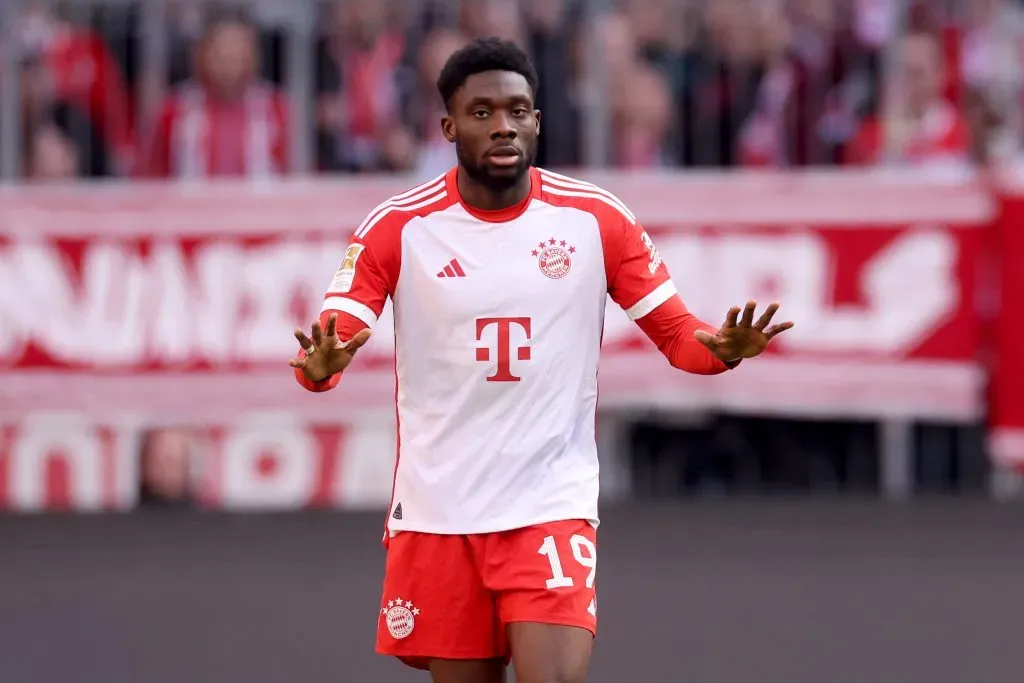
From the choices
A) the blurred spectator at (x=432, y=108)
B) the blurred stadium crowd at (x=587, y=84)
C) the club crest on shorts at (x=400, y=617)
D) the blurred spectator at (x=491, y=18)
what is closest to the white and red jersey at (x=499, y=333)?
the club crest on shorts at (x=400, y=617)

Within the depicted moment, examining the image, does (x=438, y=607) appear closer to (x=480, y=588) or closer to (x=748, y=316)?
(x=480, y=588)

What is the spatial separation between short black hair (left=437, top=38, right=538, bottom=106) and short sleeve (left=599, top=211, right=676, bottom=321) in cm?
46

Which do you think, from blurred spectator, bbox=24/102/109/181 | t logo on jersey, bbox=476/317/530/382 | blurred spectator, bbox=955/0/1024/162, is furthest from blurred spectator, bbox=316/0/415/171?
t logo on jersey, bbox=476/317/530/382

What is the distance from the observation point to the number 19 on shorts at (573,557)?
4754mm

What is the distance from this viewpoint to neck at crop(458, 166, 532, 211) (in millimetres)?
4934

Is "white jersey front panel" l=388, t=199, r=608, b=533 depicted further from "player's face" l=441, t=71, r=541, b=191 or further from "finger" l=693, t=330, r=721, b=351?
"finger" l=693, t=330, r=721, b=351

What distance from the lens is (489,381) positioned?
488 centimetres

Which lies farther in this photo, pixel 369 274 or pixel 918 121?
pixel 918 121

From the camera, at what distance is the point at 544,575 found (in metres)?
4.75

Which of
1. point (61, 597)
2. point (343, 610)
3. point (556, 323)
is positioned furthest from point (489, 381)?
point (61, 597)

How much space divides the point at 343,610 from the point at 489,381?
3618 millimetres

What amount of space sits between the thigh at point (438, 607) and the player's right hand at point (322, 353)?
58cm

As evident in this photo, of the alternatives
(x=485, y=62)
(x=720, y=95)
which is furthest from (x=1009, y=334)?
(x=485, y=62)

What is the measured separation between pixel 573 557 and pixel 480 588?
28cm
